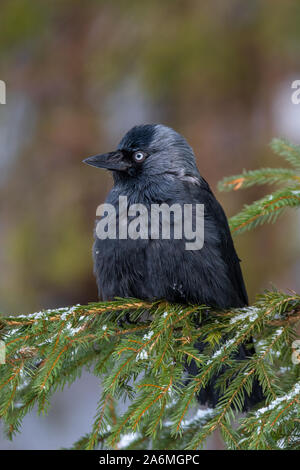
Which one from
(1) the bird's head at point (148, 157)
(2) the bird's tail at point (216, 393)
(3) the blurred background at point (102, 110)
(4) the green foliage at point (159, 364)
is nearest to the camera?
(4) the green foliage at point (159, 364)

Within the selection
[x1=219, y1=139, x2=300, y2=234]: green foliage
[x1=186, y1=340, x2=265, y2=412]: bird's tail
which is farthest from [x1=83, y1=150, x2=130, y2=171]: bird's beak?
[x1=186, y1=340, x2=265, y2=412]: bird's tail

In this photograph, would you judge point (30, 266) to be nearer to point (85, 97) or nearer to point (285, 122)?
point (85, 97)

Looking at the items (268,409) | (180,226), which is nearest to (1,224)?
(180,226)

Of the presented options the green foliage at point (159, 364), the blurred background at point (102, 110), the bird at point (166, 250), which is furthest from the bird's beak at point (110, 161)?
the blurred background at point (102, 110)

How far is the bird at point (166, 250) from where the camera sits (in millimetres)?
2619

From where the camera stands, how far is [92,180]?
5.95m

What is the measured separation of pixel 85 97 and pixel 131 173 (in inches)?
132

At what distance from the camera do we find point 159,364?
1911 mm

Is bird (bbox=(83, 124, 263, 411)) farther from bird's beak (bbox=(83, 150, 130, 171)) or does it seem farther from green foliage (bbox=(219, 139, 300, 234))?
green foliage (bbox=(219, 139, 300, 234))

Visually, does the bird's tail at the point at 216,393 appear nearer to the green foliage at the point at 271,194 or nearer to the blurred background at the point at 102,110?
the green foliage at the point at 271,194

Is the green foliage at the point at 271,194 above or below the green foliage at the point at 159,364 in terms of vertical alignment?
above

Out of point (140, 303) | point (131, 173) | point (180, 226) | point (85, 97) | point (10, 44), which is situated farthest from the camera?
point (85, 97)

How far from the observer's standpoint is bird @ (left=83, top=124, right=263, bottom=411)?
262cm

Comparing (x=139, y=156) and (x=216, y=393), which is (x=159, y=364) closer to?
(x=216, y=393)
